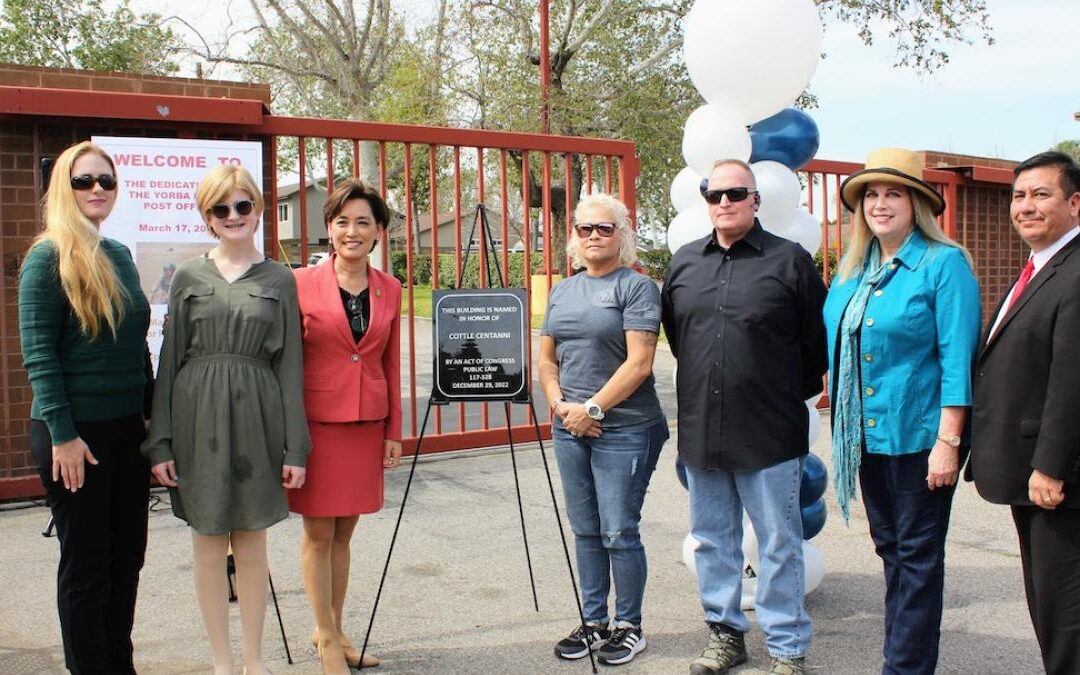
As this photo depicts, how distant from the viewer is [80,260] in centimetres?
295

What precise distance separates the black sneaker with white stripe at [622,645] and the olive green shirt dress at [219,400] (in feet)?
4.53

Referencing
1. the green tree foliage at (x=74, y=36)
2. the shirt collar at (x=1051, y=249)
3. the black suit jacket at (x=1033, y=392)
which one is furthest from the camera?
the green tree foliage at (x=74, y=36)

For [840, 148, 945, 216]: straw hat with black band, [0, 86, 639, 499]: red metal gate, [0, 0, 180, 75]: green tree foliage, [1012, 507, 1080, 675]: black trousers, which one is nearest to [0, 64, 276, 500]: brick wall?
[0, 86, 639, 499]: red metal gate

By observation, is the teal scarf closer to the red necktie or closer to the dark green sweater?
the red necktie

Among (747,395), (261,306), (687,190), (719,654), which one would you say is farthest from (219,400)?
(687,190)

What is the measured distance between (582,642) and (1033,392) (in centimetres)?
192

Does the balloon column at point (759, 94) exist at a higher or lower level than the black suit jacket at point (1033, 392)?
higher

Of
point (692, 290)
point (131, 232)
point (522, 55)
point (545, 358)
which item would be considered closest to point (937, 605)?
point (692, 290)

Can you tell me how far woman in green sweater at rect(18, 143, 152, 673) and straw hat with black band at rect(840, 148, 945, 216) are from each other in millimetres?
2417

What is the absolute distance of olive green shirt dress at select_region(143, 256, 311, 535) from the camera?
3.14 metres

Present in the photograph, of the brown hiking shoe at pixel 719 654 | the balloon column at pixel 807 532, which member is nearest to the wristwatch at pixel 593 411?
the balloon column at pixel 807 532

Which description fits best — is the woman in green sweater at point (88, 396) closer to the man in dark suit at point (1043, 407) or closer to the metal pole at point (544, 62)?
the man in dark suit at point (1043, 407)

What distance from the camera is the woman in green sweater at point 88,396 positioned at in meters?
2.92

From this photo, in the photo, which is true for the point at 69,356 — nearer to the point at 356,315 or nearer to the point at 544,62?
the point at 356,315
